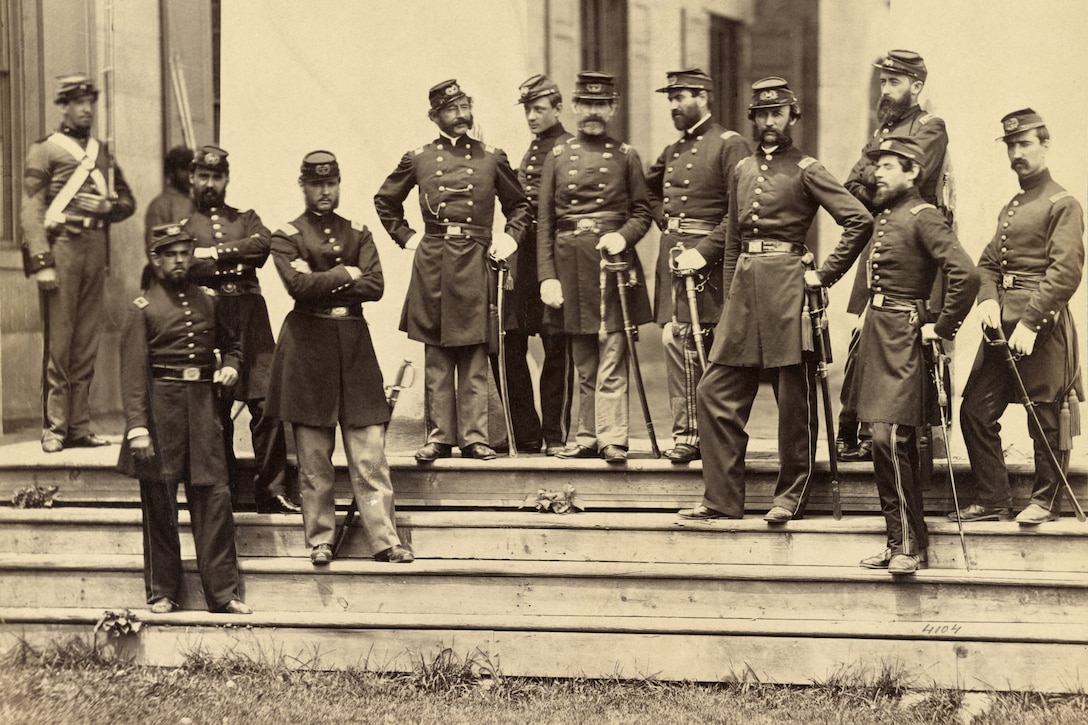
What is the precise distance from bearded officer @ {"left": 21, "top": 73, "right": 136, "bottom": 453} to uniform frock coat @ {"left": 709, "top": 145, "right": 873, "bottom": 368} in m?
3.14

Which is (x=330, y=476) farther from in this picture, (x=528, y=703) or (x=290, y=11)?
(x=290, y=11)

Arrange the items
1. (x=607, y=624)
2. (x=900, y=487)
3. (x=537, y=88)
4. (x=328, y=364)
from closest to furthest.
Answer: (x=900, y=487) < (x=607, y=624) < (x=328, y=364) < (x=537, y=88)

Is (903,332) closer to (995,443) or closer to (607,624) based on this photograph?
(995,443)

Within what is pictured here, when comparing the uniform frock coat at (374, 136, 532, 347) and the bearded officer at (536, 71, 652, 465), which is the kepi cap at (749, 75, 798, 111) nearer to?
the bearded officer at (536, 71, 652, 465)

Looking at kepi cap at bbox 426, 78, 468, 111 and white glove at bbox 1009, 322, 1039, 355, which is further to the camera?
kepi cap at bbox 426, 78, 468, 111

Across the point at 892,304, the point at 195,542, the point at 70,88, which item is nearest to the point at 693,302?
the point at 892,304

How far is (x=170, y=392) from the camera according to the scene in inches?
215

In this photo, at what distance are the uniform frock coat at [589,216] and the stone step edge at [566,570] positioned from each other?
1.23 m

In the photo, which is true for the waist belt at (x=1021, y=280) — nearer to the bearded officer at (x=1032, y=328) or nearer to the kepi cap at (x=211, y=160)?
the bearded officer at (x=1032, y=328)

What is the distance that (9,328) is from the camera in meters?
6.26

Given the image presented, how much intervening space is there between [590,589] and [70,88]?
141 inches

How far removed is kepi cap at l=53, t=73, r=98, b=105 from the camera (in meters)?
6.35

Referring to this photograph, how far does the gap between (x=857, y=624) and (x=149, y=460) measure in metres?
2.99

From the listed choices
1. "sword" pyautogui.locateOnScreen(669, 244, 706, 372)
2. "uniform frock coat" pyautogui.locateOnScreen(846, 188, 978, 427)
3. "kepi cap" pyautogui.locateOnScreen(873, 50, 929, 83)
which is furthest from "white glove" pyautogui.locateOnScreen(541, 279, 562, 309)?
"kepi cap" pyautogui.locateOnScreen(873, 50, 929, 83)
